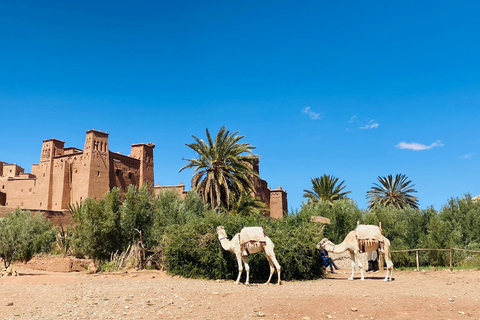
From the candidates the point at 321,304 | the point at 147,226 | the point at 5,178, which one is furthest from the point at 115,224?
the point at 5,178

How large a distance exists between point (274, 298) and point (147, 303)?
2894 mm

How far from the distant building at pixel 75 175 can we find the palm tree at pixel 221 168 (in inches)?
782

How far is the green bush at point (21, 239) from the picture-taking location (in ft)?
60.7

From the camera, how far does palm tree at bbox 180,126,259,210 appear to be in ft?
77.2

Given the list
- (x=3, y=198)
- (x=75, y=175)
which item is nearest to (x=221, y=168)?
(x=75, y=175)

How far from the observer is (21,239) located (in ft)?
62.5

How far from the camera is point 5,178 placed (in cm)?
4819

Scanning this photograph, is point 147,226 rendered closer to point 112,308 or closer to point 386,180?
point 112,308

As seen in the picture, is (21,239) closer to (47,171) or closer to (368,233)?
(368,233)

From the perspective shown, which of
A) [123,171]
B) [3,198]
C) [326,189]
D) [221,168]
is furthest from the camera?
[3,198]

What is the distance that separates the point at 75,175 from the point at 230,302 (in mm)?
38264

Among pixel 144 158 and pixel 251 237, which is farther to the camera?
pixel 144 158

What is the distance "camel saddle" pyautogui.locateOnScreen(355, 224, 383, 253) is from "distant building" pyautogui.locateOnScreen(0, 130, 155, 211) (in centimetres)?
3120

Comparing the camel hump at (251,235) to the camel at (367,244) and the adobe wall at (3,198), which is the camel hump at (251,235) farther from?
the adobe wall at (3,198)
